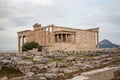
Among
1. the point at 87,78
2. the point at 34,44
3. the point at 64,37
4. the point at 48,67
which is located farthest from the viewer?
the point at 64,37

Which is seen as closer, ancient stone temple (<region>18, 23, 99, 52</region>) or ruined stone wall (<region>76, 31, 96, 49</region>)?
ancient stone temple (<region>18, 23, 99, 52</region>)

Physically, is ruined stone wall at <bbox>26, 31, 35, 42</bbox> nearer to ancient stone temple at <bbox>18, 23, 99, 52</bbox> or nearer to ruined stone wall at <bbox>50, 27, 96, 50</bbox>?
ancient stone temple at <bbox>18, 23, 99, 52</bbox>

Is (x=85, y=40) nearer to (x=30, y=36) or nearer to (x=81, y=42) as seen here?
(x=81, y=42)

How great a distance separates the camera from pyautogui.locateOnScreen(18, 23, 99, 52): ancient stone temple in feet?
183

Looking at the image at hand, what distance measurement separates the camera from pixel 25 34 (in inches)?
2562

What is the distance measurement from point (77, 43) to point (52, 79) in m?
46.3

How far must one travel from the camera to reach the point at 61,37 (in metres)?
56.5

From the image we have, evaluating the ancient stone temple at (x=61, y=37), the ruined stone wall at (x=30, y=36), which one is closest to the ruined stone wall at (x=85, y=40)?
the ancient stone temple at (x=61, y=37)

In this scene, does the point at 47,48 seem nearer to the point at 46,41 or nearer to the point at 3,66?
the point at 46,41

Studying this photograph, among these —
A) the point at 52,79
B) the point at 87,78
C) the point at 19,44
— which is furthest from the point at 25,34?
the point at 87,78

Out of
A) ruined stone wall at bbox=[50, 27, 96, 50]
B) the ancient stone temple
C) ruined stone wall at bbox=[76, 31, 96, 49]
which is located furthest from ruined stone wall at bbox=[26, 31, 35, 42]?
ruined stone wall at bbox=[76, 31, 96, 49]

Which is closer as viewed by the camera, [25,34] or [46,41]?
[46,41]

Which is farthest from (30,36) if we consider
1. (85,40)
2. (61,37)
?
(85,40)

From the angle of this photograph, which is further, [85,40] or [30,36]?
[30,36]
